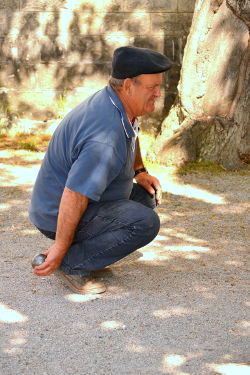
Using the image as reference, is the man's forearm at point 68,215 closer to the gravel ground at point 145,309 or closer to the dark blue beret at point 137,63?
the gravel ground at point 145,309

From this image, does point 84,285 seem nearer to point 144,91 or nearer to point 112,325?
point 112,325

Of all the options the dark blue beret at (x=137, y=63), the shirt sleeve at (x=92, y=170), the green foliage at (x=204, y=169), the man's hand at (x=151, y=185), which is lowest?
the green foliage at (x=204, y=169)

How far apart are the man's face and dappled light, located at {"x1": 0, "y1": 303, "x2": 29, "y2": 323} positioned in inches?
53.5

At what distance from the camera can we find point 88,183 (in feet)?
14.7

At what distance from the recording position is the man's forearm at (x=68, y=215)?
451cm

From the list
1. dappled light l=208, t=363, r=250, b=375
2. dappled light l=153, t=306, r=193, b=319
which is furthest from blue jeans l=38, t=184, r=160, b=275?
dappled light l=208, t=363, r=250, b=375

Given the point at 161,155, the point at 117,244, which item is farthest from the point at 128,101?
the point at 161,155

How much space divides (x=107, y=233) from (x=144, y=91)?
87 cm

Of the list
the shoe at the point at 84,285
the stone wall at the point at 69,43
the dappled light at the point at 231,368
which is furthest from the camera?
the stone wall at the point at 69,43

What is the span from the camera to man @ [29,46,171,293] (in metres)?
4.52

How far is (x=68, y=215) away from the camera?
4.54 m

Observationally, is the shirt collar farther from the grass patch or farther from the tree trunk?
the grass patch

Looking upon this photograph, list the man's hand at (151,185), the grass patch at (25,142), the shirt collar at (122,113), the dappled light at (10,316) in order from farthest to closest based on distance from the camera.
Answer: the grass patch at (25,142) → the man's hand at (151,185) → the shirt collar at (122,113) → the dappled light at (10,316)

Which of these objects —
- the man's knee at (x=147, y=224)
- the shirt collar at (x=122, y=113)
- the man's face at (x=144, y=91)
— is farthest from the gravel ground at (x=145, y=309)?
the man's face at (x=144, y=91)
